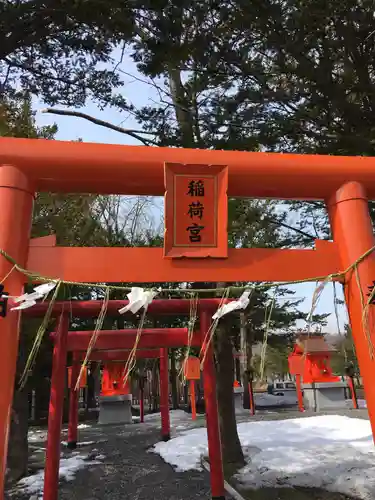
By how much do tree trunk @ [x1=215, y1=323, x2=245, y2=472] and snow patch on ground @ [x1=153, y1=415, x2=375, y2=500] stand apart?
0.31 m

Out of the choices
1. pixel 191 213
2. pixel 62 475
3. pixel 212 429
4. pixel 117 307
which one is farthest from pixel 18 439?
pixel 191 213

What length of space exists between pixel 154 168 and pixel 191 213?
1.27ft

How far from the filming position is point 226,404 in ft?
28.1

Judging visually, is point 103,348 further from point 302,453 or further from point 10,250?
point 10,250

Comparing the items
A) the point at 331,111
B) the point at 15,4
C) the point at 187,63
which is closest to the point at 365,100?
the point at 331,111

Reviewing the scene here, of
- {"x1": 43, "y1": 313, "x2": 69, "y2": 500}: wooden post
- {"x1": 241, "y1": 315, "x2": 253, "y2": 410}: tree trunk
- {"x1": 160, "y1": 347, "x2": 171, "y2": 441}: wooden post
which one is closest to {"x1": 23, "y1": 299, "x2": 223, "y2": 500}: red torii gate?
{"x1": 43, "y1": 313, "x2": 69, "y2": 500}: wooden post

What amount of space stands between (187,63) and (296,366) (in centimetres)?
1172

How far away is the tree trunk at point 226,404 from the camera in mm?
8242

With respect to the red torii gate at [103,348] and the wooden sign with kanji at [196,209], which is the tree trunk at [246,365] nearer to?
the red torii gate at [103,348]

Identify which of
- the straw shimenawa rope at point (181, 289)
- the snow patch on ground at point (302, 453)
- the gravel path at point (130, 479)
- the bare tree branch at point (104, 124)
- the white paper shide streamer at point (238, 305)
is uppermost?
the bare tree branch at point (104, 124)

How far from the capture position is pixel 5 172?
2.95 meters

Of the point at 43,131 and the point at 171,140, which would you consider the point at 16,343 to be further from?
the point at 43,131

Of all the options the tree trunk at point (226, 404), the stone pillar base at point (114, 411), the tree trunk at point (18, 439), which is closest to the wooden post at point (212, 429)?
the tree trunk at point (226, 404)

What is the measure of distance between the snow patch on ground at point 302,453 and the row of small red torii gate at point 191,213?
4.13m
